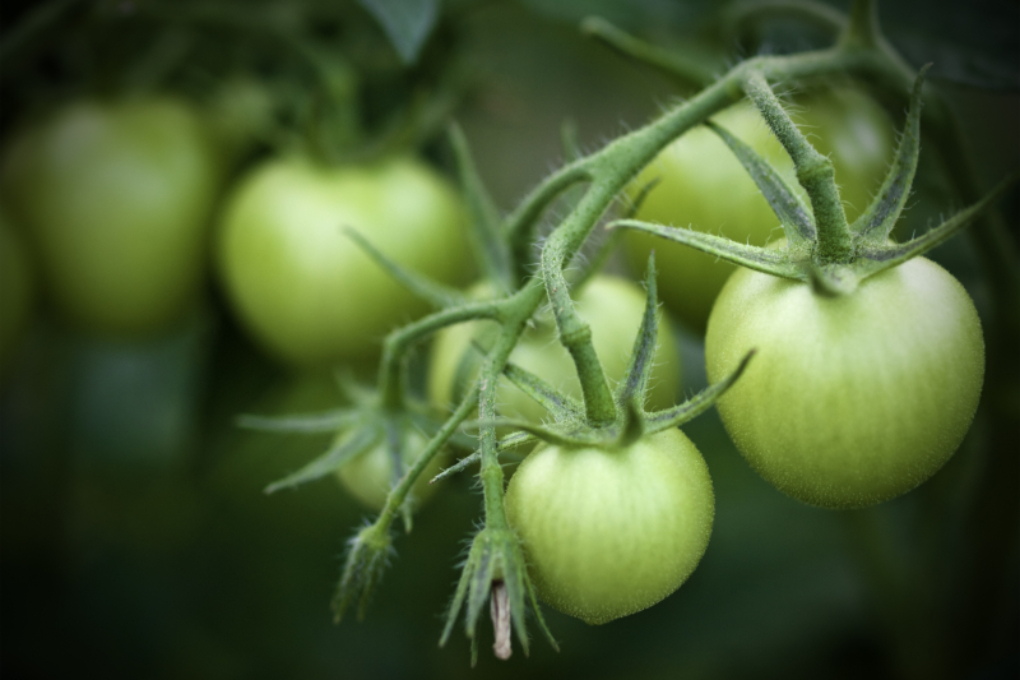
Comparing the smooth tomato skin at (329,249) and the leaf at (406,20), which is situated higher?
the leaf at (406,20)

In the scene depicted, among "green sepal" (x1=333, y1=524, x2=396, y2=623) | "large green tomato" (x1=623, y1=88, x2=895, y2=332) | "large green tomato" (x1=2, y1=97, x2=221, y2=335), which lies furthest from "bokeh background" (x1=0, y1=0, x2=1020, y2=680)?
"green sepal" (x1=333, y1=524, x2=396, y2=623)

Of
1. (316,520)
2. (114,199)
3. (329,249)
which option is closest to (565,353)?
(329,249)

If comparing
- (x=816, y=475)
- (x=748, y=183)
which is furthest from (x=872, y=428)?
(x=748, y=183)

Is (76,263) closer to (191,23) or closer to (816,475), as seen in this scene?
(191,23)

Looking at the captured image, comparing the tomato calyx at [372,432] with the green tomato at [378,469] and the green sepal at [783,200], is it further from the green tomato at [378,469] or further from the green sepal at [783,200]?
the green sepal at [783,200]

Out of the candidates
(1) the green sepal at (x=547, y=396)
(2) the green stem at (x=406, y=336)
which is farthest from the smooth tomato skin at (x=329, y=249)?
(1) the green sepal at (x=547, y=396)

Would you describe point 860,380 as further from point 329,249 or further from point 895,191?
point 329,249

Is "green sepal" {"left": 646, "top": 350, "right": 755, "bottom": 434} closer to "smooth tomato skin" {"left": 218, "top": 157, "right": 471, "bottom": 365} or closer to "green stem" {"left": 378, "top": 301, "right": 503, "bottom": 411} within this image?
"green stem" {"left": 378, "top": 301, "right": 503, "bottom": 411}
